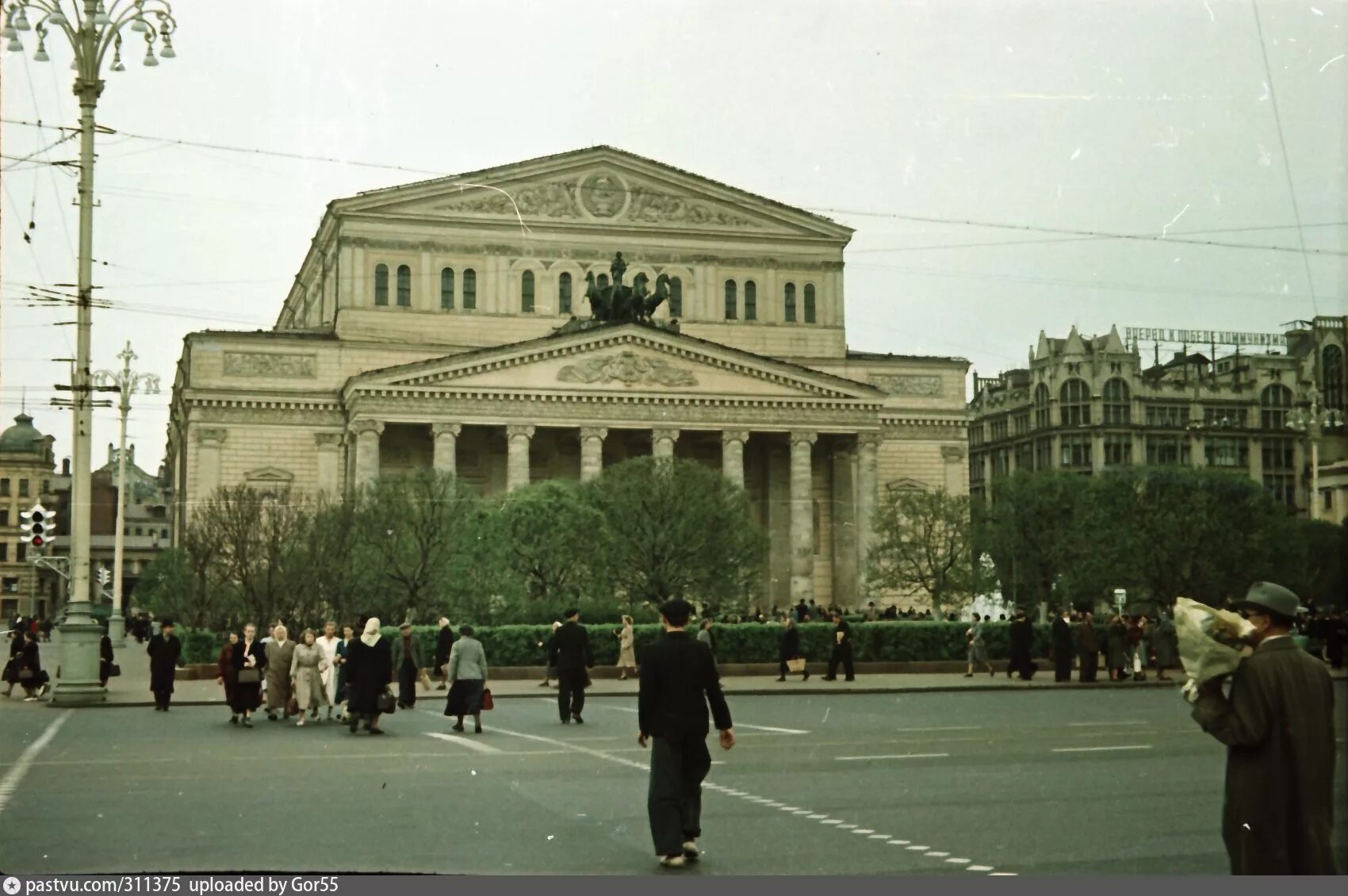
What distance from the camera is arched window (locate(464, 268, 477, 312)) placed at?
80500mm

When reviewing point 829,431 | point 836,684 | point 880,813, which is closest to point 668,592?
point 836,684

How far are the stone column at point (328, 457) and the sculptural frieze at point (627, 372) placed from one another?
10772mm

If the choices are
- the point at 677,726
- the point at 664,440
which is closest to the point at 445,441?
the point at 664,440

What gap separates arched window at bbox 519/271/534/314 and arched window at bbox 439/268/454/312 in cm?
336

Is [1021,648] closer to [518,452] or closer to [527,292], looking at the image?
[518,452]

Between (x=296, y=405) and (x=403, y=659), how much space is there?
44.8 metres

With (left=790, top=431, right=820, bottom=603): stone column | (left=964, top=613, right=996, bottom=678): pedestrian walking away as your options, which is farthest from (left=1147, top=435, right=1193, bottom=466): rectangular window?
(left=790, top=431, right=820, bottom=603): stone column

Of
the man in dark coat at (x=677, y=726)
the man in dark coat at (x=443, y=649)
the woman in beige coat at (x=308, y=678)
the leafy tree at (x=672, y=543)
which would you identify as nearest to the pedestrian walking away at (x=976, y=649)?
the leafy tree at (x=672, y=543)

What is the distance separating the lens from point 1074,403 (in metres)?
71.4

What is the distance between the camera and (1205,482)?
1575 inches

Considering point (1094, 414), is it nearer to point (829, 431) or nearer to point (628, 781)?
point (829, 431)

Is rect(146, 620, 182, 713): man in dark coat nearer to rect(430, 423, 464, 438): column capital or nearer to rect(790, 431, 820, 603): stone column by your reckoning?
rect(430, 423, 464, 438): column capital

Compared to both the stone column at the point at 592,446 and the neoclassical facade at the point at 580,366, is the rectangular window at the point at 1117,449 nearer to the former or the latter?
the neoclassical facade at the point at 580,366

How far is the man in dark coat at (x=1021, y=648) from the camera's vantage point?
4156cm
